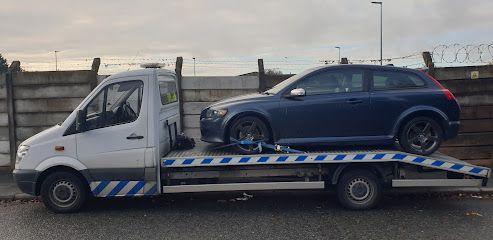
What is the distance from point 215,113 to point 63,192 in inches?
100

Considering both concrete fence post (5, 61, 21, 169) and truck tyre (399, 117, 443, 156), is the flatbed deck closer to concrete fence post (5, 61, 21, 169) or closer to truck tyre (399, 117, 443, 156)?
truck tyre (399, 117, 443, 156)

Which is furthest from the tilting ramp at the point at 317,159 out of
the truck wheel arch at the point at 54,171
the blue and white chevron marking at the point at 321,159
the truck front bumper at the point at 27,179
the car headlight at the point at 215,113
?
the truck front bumper at the point at 27,179

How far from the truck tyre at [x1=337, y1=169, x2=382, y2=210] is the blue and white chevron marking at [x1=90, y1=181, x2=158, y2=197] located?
2775mm

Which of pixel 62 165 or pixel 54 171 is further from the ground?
pixel 62 165

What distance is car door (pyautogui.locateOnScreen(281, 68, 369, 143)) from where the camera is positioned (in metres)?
6.88

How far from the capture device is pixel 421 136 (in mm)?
6938

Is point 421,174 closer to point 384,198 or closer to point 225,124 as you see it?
point 384,198

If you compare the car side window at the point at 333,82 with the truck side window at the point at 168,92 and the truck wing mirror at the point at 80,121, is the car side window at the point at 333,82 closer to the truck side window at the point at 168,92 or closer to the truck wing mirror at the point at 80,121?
the truck side window at the point at 168,92

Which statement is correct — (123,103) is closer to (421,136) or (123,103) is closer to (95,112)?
(95,112)

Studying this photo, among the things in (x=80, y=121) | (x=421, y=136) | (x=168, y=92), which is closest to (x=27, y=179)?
(x=80, y=121)

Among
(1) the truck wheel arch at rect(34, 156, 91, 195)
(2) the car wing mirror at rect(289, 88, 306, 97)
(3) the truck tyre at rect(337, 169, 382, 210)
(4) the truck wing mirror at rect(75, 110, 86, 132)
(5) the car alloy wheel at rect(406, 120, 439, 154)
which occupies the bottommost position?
(3) the truck tyre at rect(337, 169, 382, 210)

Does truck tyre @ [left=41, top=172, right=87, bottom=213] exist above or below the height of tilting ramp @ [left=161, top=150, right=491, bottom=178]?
below

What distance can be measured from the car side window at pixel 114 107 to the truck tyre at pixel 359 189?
3.23m

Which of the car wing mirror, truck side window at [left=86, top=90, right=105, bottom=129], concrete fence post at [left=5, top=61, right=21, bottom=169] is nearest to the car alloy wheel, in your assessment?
the car wing mirror
